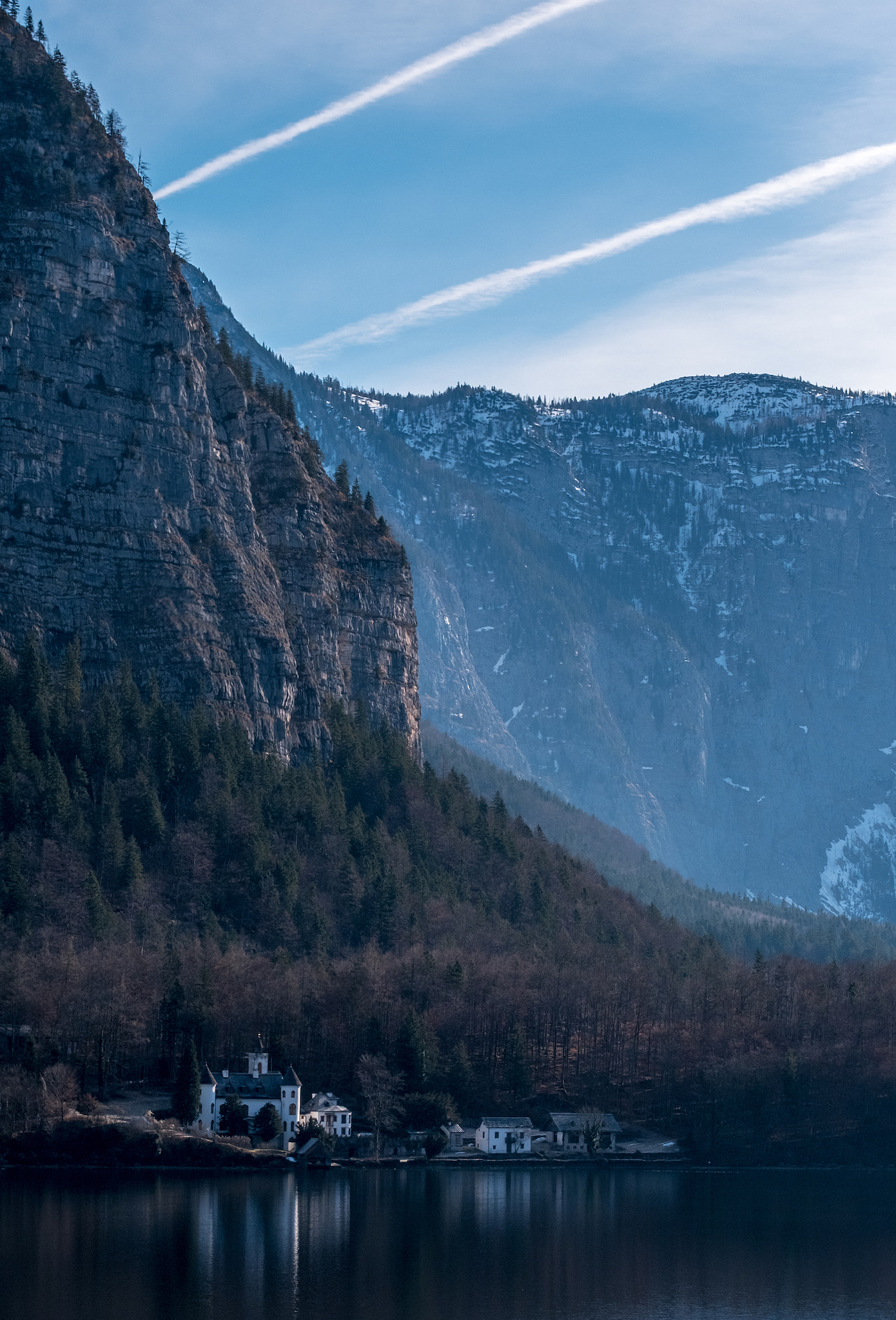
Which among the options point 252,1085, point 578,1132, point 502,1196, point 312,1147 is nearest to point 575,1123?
point 578,1132

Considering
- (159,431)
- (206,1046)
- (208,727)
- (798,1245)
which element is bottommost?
(798,1245)

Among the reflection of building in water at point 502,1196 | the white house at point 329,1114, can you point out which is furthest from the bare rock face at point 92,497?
the reflection of building in water at point 502,1196

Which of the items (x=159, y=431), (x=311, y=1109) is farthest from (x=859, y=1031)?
(x=159, y=431)

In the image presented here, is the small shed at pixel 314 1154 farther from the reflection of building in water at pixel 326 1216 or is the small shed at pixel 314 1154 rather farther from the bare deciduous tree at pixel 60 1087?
the bare deciduous tree at pixel 60 1087

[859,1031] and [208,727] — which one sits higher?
[208,727]

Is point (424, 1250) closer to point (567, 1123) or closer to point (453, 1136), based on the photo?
point (453, 1136)

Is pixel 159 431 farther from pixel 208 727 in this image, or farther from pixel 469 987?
pixel 469 987
